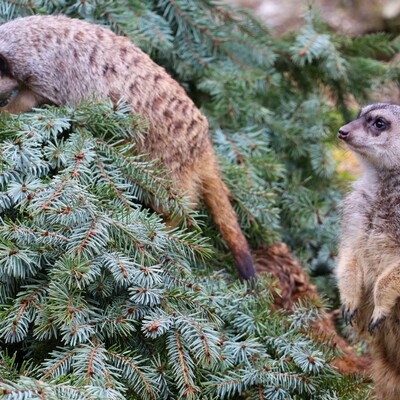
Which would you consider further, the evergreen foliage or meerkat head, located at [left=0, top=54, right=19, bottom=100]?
meerkat head, located at [left=0, top=54, right=19, bottom=100]

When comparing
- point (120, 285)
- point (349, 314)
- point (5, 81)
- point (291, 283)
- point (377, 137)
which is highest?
point (377, 137)

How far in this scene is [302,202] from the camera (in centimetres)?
344

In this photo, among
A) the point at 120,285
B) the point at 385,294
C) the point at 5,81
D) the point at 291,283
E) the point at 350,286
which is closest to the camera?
the point at 120,285

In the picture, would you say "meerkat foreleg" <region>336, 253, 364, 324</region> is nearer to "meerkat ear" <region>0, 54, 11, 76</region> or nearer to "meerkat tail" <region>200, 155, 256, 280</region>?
"meerkat tail" <region>200, 155, 256, 280</region>

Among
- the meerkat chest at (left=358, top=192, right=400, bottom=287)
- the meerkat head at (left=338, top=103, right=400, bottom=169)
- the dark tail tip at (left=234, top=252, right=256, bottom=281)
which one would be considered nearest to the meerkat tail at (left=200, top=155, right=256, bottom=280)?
the dark tail tip at (left=234, top=252, right=256, bottom=281)

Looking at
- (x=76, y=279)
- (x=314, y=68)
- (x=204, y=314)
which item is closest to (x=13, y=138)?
(x=76, y=279)

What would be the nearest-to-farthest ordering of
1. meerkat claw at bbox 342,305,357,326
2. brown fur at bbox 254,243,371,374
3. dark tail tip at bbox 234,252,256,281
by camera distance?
meerkat claw at bbox 342,305,357,326 < dark tail tip at bbox 234,252,256,281 < brown fur at bbox 254,243,371,374

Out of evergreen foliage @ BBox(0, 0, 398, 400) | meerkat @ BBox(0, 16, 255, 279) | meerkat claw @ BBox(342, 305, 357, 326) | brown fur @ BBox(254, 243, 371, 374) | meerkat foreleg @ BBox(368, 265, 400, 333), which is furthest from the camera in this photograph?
brown fur @ BBox(254, 243, 371, 374)

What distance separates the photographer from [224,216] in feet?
9.53

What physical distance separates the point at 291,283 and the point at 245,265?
43 centimetres

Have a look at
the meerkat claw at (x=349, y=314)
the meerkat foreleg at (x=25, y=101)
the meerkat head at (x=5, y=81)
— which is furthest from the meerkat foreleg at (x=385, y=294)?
the meerkat head at (x=5, y=81)

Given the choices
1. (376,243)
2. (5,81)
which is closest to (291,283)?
(376,243)

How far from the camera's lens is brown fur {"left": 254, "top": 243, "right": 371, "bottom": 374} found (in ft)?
10.0

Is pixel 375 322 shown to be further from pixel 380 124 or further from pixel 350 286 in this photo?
pixel 380 124
